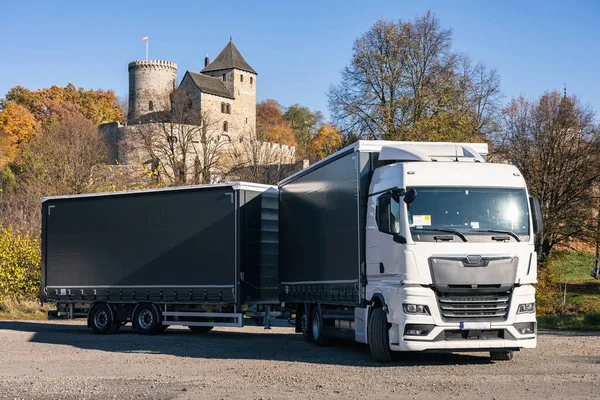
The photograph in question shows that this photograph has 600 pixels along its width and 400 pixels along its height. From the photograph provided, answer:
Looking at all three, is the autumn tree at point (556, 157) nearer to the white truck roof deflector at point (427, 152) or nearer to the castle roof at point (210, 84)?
the white truck roof deflector at point (427, 152)

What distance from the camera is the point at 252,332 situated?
76.5 ft

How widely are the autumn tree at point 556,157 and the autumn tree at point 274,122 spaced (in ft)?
180

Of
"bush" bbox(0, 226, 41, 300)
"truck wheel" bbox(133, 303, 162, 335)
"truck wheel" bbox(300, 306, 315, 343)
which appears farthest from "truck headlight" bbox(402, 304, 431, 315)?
"bush" bbox(0, 226, 41, 300)

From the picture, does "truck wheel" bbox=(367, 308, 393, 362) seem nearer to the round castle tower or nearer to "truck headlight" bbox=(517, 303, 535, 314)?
"truck headlight" bbox=(517, 303, 535, 314)

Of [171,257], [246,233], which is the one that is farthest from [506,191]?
[171,257]

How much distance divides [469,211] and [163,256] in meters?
10.2

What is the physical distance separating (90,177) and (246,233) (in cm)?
3674

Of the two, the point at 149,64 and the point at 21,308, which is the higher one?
the point at 149,64

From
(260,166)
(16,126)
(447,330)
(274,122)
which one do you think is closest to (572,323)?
(447,330)

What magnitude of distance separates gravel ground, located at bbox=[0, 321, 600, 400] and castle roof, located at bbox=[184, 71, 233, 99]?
→ 87.9 m

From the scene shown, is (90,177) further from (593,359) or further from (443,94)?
(593,359)

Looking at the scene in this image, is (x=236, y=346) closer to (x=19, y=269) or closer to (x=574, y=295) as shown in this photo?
(x=19, y=269)

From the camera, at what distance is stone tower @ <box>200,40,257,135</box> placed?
110438mm

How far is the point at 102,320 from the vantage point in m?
22.5
